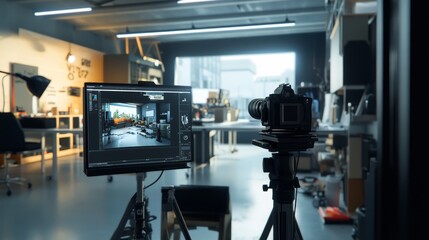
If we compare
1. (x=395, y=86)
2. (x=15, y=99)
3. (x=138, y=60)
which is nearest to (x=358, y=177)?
(x=395, y=86)

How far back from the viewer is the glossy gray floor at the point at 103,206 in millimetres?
2514

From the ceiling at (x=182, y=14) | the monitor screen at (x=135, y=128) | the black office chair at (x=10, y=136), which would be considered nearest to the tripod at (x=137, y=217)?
the monitor screen at (x=135, y=128)

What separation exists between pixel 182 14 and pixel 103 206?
4.91 metres

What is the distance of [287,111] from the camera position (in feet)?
4.31

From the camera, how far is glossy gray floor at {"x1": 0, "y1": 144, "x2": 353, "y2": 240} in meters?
2.51

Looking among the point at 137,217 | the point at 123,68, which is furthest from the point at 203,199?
the point at 123,68

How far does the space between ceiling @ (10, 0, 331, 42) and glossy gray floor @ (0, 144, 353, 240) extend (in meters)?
3.03

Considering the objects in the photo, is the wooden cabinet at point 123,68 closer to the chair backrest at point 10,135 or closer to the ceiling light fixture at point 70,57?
the ceiling light fixture at point 70,57

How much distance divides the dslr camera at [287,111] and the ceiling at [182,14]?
185 inches

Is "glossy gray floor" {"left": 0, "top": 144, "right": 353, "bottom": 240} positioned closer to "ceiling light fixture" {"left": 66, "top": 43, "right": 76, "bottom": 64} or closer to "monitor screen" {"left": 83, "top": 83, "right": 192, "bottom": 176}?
"monitor screen" {"left": 83, "top": 83, "right": 192, "bottom": 176}

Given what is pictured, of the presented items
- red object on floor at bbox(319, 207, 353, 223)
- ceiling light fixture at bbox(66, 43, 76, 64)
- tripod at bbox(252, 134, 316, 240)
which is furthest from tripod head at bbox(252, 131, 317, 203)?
ceiling light fixture at bbox(66, 43, 76, 64)

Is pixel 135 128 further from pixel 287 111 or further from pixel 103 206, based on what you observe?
pixel 103 206

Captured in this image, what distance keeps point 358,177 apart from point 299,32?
624 centimetres

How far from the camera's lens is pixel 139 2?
19.7 feet
